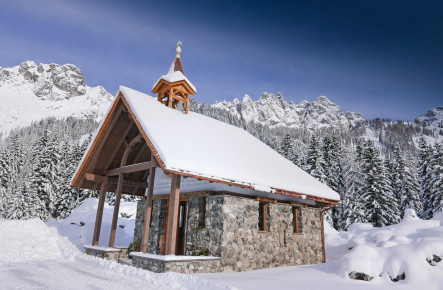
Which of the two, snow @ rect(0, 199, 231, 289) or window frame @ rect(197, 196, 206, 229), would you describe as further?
window frame @ rect(197, 196, 206, 229)

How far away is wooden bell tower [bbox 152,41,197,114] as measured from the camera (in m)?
16.0

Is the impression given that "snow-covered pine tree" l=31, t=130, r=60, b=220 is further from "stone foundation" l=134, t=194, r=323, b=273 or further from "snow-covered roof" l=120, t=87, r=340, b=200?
"snow-covered roof" l=120, t=87, r=340, b=200

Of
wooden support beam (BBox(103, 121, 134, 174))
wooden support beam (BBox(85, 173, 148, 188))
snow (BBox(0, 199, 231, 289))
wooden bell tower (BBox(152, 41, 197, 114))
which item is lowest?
snow (BBox(0, 199, 231, 289))

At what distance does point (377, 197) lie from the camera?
102 ft

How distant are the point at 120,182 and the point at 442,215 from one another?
63.6 feet

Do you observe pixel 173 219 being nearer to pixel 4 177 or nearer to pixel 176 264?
pixel 176 264

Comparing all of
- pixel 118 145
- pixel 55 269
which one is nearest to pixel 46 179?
pixel 118 145

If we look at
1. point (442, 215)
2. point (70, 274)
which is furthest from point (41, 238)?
point (442, 215)

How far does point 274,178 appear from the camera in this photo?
1329 cm

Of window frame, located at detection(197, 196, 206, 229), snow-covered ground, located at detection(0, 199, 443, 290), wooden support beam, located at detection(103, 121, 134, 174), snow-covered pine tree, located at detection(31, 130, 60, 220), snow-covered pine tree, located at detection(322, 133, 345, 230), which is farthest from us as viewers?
snow-covered pine tree, located at detection(322, 133, 345, 230)

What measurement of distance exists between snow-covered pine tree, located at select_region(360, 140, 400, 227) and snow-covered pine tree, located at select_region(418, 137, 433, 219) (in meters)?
4.73

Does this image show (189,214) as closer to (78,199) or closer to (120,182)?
(120,182)

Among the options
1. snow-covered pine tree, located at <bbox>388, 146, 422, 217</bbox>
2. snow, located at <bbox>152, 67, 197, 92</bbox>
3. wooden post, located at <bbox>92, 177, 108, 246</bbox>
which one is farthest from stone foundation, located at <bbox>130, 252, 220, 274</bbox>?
snow-covered pine tree, located at <bbox>388, 146, 422, 217</bbox>

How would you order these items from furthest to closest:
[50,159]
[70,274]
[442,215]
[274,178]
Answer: [50,159] → [442,215] → [274,178] → [70,274]
